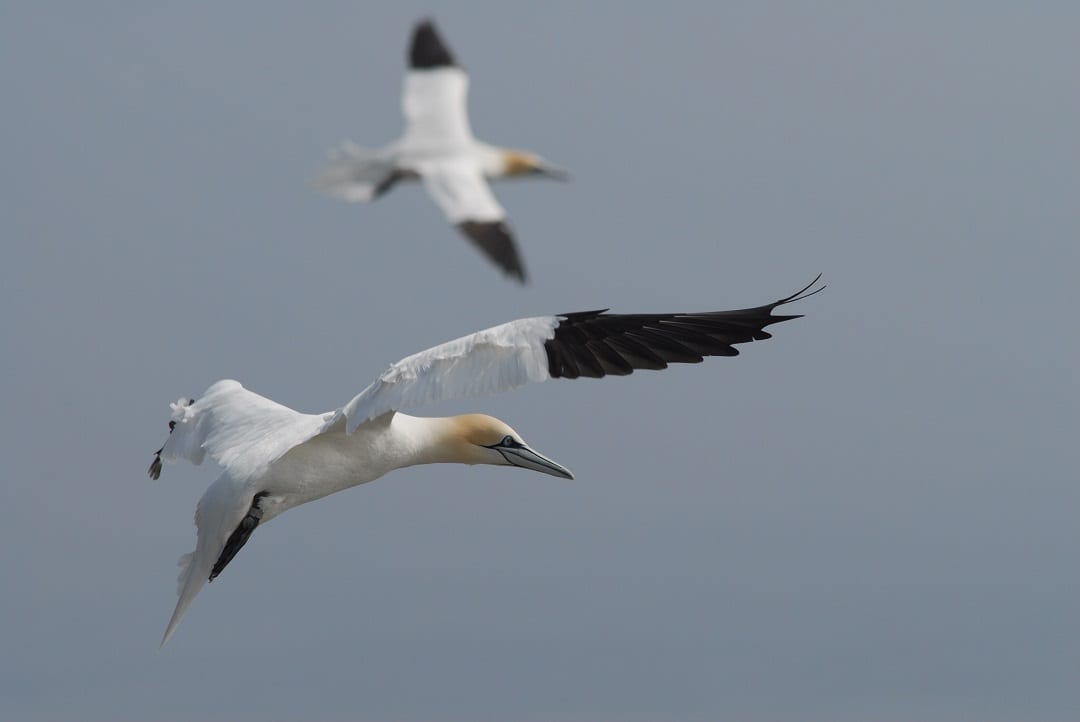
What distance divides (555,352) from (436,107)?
25.7ft

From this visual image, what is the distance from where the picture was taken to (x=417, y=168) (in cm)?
1263

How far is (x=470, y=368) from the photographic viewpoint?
21.1 ft

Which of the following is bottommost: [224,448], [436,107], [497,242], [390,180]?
[224,448]

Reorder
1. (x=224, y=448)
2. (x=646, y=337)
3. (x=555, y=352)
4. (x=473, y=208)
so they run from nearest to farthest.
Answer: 1. (x=555, y=352)
2. (x=646, y=337)
3. (x=224, y=448)
4. (x=473, y=208)

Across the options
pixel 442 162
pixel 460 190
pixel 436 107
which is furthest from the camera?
pixel 436 107

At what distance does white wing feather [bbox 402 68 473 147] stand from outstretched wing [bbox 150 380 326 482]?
5473 millimetres

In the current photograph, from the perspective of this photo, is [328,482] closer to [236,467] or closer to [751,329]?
[236,467]

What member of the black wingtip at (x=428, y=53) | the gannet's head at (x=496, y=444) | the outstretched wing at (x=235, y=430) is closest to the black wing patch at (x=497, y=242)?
the outstretched wing at (x=235, y=430)

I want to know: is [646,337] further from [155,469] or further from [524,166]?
[524,166]

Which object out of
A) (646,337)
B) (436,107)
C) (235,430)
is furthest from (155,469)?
(436,107)

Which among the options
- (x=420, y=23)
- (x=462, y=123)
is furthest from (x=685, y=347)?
(x=420, y=23)

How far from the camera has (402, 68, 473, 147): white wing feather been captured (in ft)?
43.9

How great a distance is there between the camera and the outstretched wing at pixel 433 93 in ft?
44.1

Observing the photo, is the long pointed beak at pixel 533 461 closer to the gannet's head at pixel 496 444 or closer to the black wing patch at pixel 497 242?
the gannet's head at pixel 496 444
